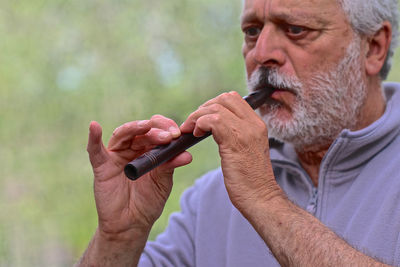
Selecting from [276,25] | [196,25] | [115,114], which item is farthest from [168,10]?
[276,25]

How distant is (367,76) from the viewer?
1.72m

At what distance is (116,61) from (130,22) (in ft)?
1.02

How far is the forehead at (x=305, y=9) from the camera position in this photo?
1.59 metres

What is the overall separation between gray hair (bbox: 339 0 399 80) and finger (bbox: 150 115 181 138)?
70 cm

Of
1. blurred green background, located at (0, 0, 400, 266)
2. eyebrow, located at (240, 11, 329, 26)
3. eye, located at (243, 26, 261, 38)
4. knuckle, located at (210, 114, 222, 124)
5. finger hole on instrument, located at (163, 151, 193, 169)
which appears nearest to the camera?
knuckle, located at (210, 114, 222, 124)

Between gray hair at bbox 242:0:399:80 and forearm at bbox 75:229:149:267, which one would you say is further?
gray hair at bbox 242:0:399:80

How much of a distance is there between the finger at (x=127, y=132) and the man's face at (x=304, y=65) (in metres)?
0.43

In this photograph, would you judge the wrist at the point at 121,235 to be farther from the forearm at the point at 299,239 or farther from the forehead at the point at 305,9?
the forehead at the point at 305,9

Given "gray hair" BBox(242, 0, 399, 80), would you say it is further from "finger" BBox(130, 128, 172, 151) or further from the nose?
"finger" BBox(130, 128, 172, 151)

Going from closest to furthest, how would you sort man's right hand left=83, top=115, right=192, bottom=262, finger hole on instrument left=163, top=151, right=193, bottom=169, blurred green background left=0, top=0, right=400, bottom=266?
finger hole on instrument left=163, top=151, right=193, bottom=169 → man's right hand left=83, top=115, right=192, bottom=262 → blurred green background left=0, top=0, right=400, bottom=266

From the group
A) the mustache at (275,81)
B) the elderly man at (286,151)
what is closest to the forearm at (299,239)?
the elderly man at (286,151)

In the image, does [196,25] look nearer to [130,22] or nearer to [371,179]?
[130,22]

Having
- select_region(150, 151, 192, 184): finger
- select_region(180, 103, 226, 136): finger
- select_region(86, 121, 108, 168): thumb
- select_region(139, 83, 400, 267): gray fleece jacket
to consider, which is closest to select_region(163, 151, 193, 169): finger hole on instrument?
select_region(150, 151, 192, 184): finger

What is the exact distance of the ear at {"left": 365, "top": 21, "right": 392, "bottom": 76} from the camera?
5.62ft
